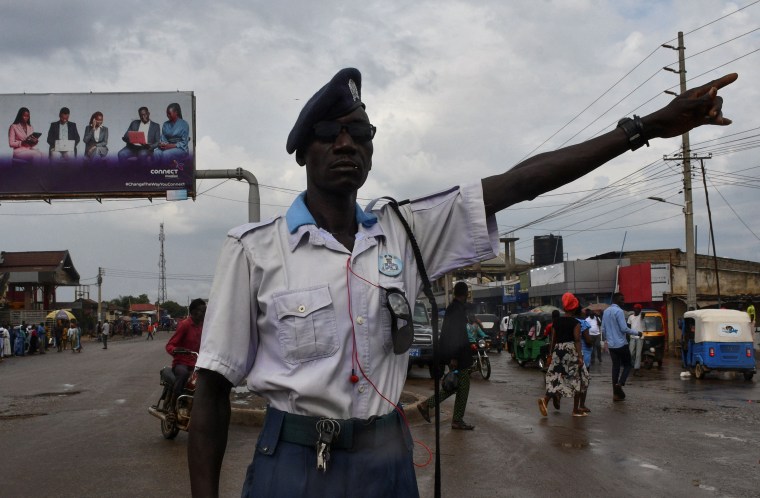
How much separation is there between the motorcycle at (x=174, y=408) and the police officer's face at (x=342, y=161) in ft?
23.3

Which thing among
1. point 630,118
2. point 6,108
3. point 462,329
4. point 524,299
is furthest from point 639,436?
point 524,299

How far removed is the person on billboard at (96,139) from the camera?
18.6 metres

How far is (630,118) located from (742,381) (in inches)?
637

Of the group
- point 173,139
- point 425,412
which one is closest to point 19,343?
point 173,139

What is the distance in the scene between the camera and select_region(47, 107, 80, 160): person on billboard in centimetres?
1869

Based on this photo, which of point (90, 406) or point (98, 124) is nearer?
point (90, 406)

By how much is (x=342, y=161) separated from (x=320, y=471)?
836 millimetres

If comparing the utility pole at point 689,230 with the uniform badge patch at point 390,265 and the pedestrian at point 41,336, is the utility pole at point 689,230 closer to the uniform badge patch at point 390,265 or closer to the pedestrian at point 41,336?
the uniform badge patch at point 390,265

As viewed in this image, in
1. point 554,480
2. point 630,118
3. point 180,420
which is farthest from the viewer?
point 180,420

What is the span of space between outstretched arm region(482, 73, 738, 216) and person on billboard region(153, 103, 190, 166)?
1692cm

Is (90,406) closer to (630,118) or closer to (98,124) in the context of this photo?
(98,124)

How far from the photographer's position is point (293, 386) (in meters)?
1.91

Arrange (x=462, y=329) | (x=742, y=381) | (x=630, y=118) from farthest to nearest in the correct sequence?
(x=742, y=381)
(x=462, y=329)
(x=630, y=118)

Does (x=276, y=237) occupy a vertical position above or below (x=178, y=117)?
below
